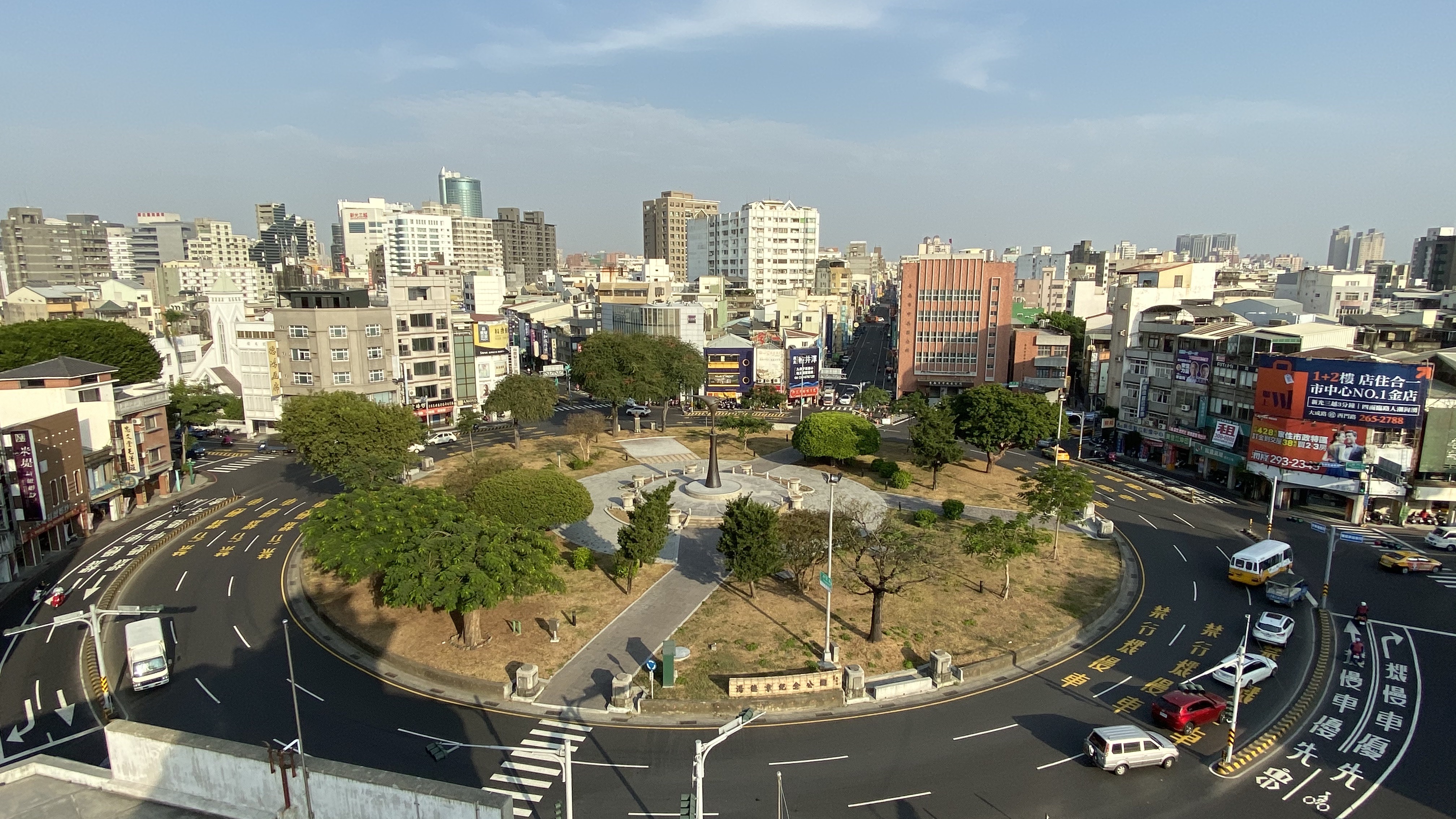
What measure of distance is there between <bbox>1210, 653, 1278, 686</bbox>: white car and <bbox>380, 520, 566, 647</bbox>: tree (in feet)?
93.7

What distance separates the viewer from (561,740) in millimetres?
27578

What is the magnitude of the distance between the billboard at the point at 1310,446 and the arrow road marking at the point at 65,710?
72138 mm

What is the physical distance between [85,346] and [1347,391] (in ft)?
346

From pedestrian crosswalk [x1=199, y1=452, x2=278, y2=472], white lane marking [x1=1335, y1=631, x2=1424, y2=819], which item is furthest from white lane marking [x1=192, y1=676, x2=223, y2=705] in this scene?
pedestrian crosswalk [x1=199, y1=452, x2=278, y2=472]

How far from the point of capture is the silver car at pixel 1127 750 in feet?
85.3

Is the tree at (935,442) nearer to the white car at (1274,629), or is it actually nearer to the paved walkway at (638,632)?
the paved walkway at (638,632)

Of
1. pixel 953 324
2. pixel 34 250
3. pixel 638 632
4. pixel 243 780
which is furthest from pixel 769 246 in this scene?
pixel 34 250

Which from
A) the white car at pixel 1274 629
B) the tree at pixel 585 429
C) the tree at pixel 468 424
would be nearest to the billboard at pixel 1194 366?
the white car at pixel 1274 629

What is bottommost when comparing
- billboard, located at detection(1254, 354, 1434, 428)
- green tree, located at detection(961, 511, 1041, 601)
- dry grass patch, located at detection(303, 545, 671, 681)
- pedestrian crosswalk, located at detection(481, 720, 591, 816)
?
pedestrian crosswalk, located at detection(481, 720, 591, 816)

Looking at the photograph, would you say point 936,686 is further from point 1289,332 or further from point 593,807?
point 1289,332

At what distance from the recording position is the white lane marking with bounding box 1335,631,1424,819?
24.6 metres

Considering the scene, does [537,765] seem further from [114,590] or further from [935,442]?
[935,442]

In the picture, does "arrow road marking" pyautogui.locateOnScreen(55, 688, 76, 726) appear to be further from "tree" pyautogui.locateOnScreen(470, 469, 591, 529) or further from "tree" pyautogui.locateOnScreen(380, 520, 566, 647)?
"tree" pyautogui.locateOnScreen(470, 469, 591, 529)

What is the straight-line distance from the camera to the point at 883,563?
34.8 meters
